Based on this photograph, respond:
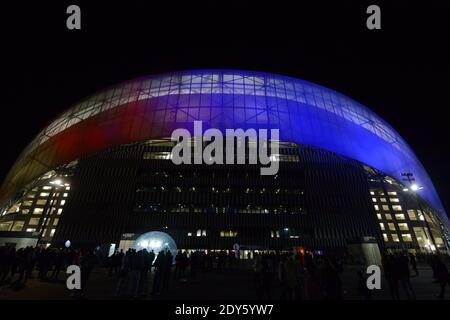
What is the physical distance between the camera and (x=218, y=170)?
141ft

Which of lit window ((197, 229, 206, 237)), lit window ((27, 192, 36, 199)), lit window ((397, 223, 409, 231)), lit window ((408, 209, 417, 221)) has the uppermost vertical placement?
lit window ((27, 192, 36, 199))

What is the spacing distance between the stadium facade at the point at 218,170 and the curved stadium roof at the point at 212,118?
7.6 inches

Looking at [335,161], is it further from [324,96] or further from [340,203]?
[324,96]

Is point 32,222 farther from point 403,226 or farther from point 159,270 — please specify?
point 403,226

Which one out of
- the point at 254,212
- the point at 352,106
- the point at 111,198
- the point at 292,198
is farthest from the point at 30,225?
the point at 352,106

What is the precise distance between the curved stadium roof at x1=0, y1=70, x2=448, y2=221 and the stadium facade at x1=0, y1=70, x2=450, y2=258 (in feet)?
0.63

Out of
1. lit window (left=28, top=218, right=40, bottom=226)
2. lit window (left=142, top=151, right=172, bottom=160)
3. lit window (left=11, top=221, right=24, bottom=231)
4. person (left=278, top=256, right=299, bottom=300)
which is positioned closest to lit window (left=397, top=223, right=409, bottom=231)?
lit window (left=142, top=151, right=172, bottom=160)

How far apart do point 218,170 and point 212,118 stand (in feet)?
37.3

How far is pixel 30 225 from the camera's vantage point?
3228 inches

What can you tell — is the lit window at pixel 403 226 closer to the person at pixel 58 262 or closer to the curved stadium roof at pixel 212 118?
the curved stadium roof at pixel 212 118

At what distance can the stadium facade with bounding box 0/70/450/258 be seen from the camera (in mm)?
35438

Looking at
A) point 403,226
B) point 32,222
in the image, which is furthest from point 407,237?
point 32,222

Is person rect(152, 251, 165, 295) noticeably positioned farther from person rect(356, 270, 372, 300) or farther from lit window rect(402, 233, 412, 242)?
lit window rect(402, 233, 412, 242)

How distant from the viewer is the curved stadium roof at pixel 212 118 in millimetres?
35125
